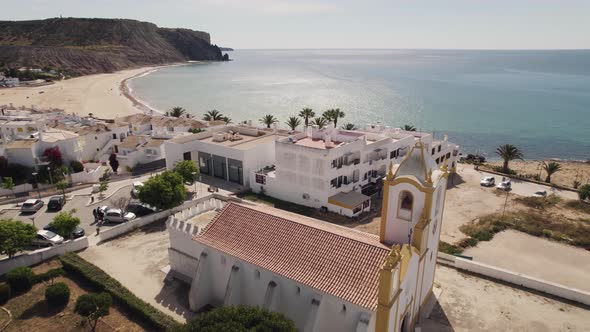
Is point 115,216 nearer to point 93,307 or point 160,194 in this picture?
point 160,194

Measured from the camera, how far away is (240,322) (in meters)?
17.9

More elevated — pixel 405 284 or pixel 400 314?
pixel 405 284

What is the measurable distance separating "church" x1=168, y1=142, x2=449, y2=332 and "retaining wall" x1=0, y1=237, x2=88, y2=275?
13467mm

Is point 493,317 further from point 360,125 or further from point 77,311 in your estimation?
point 360,125

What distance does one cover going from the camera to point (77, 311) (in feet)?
77.6

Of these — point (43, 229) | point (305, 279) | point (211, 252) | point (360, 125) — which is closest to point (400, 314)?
point (305, 279)

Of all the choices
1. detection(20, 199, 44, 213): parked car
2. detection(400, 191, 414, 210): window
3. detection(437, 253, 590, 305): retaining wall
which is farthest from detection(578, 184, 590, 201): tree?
detection(20, 199, 44, 213): parked car

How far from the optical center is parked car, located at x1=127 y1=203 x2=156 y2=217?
40.4 m

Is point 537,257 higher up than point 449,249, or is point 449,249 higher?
point 449,249

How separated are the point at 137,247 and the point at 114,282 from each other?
6092 millimetres

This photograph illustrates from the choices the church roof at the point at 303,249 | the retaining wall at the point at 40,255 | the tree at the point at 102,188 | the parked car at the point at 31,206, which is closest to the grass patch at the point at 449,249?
the church roof at the point at 303,249

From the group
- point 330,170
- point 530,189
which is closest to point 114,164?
point 330,170

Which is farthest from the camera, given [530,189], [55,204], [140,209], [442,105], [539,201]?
[442,105]

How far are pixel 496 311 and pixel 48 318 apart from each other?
29493 millimetres
